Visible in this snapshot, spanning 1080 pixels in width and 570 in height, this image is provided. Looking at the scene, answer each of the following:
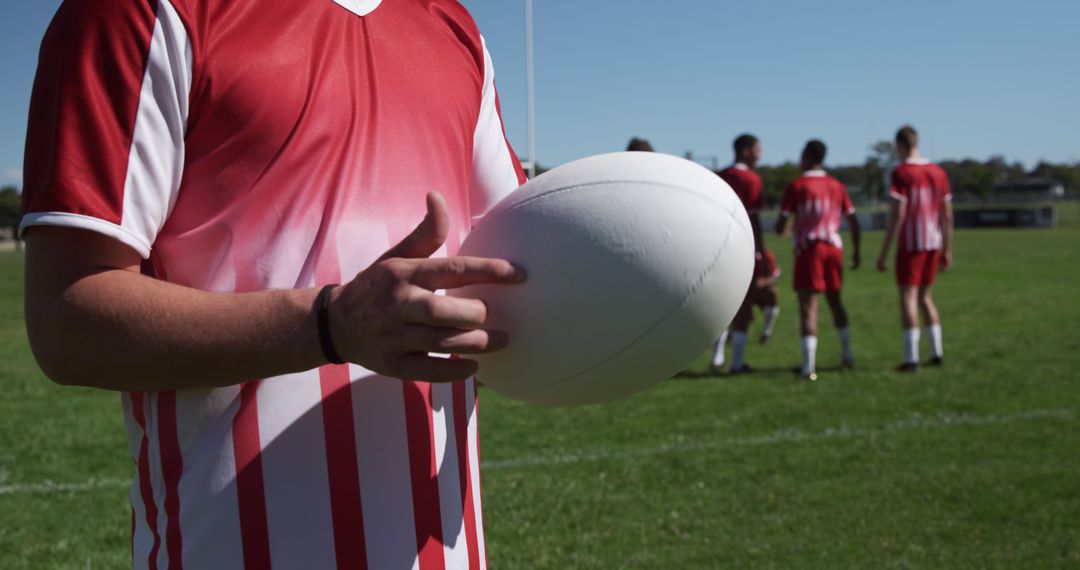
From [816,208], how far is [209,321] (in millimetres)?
8082

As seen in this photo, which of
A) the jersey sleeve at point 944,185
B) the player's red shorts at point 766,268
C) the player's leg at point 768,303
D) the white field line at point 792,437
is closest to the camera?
the white field line at point 792,437

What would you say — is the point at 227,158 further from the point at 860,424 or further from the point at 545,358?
the point at 860,424

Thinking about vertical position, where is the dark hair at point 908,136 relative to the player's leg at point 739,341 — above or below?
above

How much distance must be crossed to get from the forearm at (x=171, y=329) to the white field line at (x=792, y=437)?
14.1ft

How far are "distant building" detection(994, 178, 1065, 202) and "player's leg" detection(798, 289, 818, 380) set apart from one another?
255 feet

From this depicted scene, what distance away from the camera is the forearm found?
1.07m

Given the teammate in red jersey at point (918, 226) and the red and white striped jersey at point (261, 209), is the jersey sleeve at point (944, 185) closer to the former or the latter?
the teammate in red jersey at point (918, 226)

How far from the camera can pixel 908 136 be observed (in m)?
8.74

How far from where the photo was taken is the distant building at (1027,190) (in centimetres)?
7819

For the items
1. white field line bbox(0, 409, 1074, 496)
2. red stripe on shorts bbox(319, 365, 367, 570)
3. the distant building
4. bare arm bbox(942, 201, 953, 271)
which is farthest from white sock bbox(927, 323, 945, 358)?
the distant building

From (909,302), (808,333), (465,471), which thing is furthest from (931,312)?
(465,471)

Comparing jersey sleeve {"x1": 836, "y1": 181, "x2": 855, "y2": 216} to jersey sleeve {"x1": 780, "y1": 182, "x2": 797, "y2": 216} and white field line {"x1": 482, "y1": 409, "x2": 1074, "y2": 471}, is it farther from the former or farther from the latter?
white field line {"x1": 482, "y1": 409, "x2": 1074, "y2": 471}

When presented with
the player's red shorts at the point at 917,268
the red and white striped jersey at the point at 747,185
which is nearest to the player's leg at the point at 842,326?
the player's red shorts at the point at 917,268

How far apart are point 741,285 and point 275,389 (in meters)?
0.73
